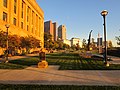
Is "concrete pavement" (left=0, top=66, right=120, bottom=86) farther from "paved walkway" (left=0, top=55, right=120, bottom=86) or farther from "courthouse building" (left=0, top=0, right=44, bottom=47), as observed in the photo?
"courthouse building" (left=0, top=0, right=44, bottom=47)

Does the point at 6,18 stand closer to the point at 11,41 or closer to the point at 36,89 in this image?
the point at 11,41

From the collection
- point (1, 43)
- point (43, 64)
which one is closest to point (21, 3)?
point (1, 43)

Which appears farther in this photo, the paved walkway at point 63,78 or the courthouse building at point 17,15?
the courthouse building at point 17,15

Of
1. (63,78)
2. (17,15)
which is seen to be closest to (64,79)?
(63,78)

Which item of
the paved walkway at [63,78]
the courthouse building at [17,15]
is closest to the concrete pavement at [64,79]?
the paved walkway at [63,78]

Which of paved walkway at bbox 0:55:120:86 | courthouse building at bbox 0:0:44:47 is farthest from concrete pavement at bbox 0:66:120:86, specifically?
courthouse building at bbox 0:0:44:47

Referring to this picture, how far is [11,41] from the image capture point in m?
44.7

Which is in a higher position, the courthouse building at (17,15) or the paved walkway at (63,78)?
the courthouse building at (17,15)

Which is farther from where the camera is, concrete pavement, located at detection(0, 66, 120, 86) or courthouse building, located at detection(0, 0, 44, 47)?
courthouse building, located at detection(0, 0, 44, 47)

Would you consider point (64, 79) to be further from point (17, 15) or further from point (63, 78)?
point (17, 15)

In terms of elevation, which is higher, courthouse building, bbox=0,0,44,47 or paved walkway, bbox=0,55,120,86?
courthouse building, bbox=0,0,44,47

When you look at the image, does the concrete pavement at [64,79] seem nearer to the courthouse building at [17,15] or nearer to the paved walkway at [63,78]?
the paved walkway at [63,78]

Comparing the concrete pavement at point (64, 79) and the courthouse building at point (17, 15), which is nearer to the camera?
the concrete pavement at point (64, 79)

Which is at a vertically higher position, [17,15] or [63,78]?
[17,15]
